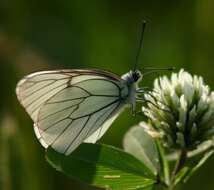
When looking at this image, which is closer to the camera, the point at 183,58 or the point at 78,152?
the point at 78,152

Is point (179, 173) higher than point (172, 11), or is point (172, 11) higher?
point (172, 11)

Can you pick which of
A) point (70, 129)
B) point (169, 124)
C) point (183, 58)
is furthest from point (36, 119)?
point (183, 58)

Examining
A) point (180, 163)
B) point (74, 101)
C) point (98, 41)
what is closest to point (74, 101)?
point (74, 101)

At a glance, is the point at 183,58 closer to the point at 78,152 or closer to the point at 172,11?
the point at 172,11

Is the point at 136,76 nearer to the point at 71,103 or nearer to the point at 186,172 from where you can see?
the point at 71,103

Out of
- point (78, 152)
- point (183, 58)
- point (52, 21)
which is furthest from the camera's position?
point (52, 21)

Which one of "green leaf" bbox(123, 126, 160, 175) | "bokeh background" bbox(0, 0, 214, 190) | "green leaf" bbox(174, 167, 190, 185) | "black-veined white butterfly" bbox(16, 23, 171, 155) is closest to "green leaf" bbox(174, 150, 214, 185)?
"green leaf" bbox(174, 167, 190, 185)

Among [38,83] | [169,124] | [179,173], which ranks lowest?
[179,173]

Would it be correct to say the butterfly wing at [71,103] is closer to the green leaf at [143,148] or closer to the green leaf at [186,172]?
the green leaf at [143,148]
